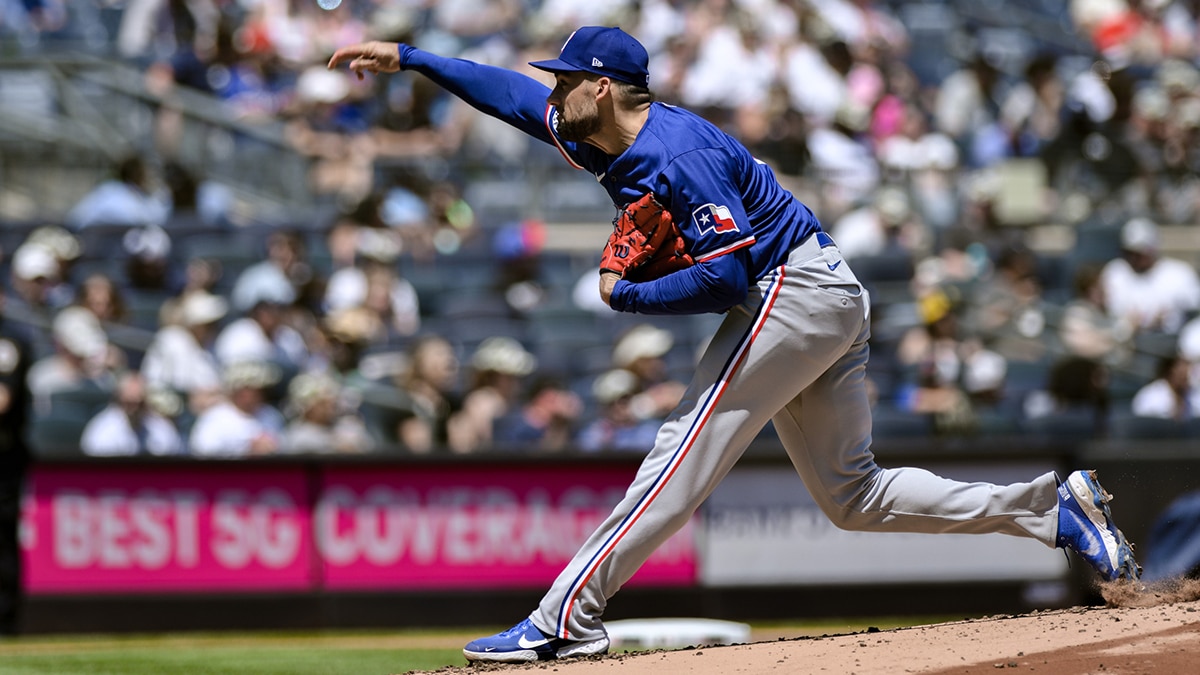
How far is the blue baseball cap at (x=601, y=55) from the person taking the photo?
14.3ft

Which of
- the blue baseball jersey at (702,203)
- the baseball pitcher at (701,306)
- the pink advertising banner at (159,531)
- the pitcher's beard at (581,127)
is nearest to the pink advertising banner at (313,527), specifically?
the pink advertising banner at (159,531)

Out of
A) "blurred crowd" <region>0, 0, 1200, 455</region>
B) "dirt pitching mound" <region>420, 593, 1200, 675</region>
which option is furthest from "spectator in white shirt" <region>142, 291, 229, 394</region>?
"dirt pitching mound" <region>420, 593, 1200, 675</region>

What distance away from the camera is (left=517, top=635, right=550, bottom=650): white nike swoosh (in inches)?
178

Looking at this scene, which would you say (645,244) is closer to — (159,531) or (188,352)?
(159,531)

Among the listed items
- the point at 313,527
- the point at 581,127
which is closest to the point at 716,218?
the point at 581,127

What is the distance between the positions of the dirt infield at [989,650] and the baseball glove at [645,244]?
3.84 feet

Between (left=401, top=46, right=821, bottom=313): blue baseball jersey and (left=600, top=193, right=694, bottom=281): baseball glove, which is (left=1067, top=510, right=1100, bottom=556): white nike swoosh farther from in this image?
(left=600, top=193, right=694, bottom=281): baseball glove

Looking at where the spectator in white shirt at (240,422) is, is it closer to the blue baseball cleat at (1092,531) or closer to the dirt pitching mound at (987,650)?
the dirt pitching mound at (987,650)

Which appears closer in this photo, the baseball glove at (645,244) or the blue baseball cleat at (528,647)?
the baseball glove at (645,244)

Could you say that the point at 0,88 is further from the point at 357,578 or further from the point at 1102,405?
the point at 1102,405

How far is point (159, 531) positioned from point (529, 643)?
15.4 feet

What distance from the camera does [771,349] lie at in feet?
14.6

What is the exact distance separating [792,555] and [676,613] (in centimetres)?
77

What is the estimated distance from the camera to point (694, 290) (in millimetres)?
4301
